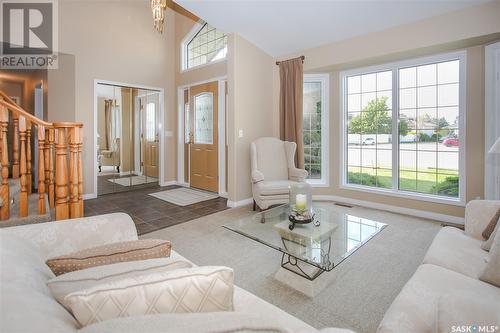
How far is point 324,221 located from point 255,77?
9.63 ft

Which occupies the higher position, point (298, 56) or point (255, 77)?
point (298, 56)

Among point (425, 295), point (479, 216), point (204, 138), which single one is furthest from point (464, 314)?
point (204, 138)

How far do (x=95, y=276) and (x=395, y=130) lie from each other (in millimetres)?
4314

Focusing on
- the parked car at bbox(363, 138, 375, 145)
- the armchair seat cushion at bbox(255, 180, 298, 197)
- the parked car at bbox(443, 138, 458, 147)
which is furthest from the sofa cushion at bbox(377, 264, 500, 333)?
the parked car at bbox(363, 138, 375, 145)

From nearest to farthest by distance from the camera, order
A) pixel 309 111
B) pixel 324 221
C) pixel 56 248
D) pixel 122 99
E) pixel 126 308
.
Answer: pixel 126 308 → pixel 56 248 → pixel 324 221 → pixel 309 111 → pixel 122 99

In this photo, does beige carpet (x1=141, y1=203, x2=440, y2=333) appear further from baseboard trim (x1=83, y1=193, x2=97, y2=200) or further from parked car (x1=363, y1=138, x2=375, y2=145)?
baseboard trim (x1=83, y1=193, x2=97, y2=200)

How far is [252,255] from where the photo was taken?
2541mm

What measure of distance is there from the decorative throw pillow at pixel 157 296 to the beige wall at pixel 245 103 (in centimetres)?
352

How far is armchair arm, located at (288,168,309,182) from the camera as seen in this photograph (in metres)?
3.99

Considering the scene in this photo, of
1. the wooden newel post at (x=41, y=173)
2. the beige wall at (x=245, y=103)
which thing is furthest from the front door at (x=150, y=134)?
the wooden newel post at (x=41, y=173)

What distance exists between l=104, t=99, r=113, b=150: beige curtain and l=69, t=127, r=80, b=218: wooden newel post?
3.24 m

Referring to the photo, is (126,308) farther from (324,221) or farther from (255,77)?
(255,77)

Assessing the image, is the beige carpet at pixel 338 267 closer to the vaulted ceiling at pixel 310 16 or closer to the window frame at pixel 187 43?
the vaulted ceiling at pixel 310 16

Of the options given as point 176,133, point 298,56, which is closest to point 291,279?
point 298,56
